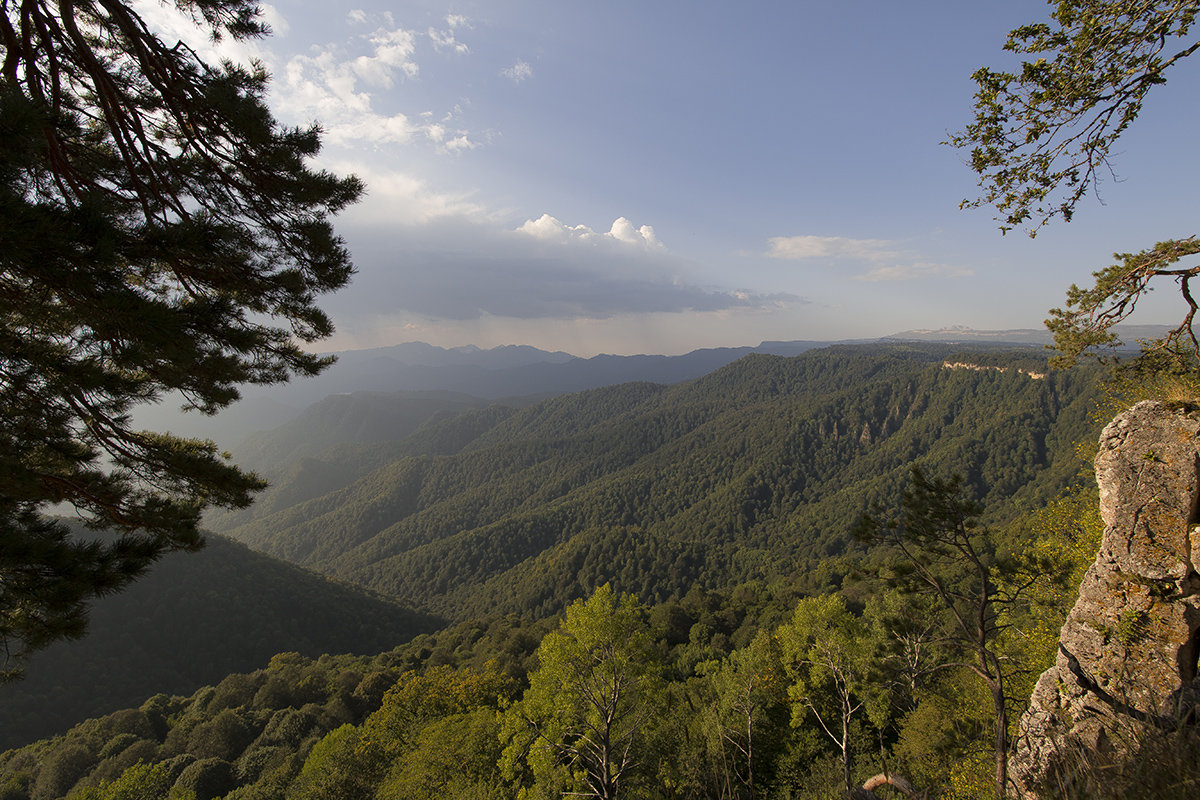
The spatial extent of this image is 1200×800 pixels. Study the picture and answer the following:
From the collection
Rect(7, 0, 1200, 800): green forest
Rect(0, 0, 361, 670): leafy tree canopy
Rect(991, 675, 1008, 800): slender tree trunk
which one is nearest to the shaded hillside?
Rect(7, 0, 1200, 800): green forest

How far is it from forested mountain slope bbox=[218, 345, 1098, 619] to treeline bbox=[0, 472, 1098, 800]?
6876 centimetres

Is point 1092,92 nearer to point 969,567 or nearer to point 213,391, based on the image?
point 969,567

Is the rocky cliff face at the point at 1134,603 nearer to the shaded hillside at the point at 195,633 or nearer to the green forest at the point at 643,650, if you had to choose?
the green forest at the point at 643,650

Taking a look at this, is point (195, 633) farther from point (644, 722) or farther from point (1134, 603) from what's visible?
point (1134, 603)

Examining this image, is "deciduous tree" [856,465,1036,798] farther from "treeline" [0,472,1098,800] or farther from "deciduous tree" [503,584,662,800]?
"deciduous tree" [503,584,662,800]

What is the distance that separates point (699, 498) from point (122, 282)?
15937 cm

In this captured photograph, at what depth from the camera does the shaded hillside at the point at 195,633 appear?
47.6 m

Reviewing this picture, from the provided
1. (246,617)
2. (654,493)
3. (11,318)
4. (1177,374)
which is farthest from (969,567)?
(654,493)

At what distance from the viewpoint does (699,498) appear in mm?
153750

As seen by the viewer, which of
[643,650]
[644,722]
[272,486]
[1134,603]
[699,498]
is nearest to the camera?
[1134,603]

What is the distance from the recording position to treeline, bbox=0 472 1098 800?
1025 cm

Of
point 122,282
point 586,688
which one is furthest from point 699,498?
point 122,282

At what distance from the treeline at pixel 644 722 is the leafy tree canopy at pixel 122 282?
858 centimetres

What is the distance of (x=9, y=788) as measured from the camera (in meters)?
24.6
